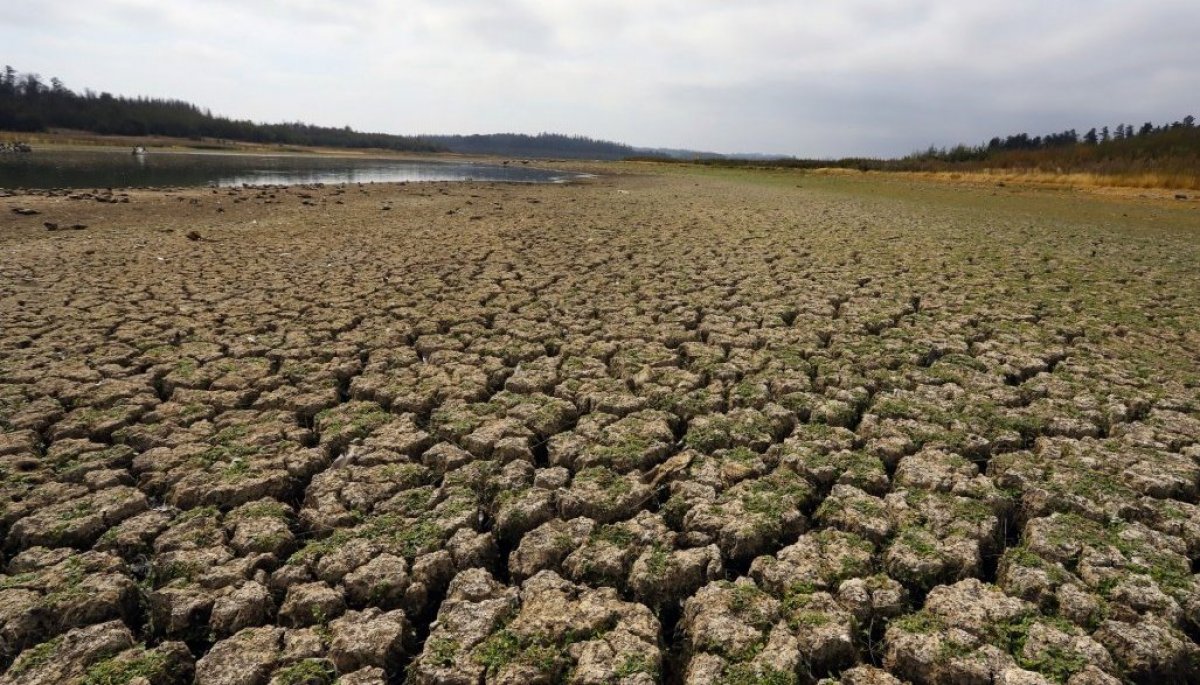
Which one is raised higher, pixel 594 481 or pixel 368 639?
pixel 594 481

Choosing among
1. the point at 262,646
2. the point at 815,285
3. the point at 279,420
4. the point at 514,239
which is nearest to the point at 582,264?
the point at 514,239

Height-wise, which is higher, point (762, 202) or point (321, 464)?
point (762, 202)

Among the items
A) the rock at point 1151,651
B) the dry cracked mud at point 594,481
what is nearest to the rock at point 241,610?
the dry cracked mud at point 594,481

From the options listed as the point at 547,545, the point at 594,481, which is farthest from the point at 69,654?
the point at 594,481

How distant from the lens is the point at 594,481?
10.9 feet

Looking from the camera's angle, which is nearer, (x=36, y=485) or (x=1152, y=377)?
(x=36, y=485)

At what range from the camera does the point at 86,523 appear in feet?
9.48

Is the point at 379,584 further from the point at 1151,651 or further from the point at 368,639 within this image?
the point at 1151,651

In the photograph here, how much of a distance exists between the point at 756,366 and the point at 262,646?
12.6 ft

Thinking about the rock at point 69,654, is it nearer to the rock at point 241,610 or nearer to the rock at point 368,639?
the rock at point 241,610

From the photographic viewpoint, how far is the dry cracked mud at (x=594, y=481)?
2.24 m

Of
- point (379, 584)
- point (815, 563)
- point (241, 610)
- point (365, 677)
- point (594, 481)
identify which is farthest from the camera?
point (594, 481)

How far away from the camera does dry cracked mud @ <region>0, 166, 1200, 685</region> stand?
88.4 inches

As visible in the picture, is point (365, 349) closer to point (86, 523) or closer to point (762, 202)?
point (86, 523)
